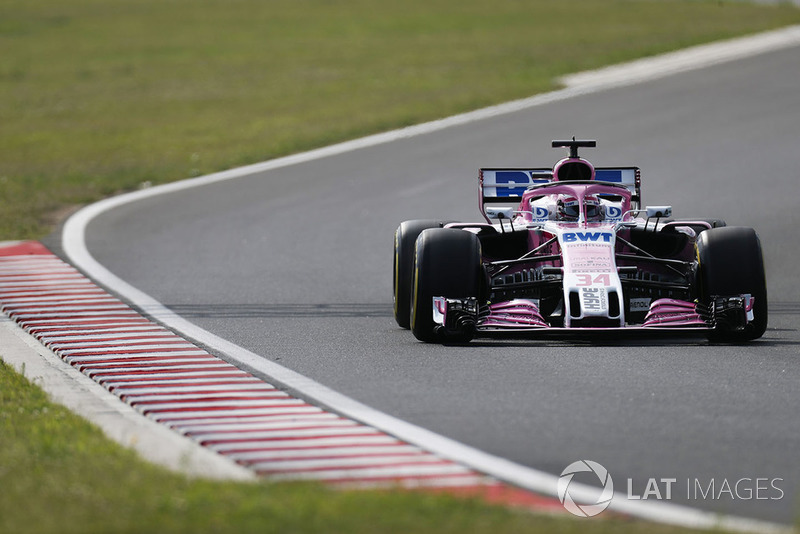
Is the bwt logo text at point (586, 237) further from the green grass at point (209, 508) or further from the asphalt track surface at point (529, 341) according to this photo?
the green grass at point (209, 508)

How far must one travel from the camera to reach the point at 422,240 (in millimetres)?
11055

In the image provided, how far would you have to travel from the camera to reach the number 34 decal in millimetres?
10758

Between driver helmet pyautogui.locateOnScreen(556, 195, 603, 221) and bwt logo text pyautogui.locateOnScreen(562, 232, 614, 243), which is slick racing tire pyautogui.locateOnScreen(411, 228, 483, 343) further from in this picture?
driver helmet pyautogui.locateOnScreen(556, 195, 603, 221)

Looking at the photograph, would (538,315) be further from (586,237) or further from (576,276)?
(586,237)

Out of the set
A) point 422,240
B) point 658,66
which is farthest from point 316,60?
point 422,240

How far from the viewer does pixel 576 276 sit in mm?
10859

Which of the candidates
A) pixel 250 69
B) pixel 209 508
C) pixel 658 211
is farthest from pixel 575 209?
pixel 250 69

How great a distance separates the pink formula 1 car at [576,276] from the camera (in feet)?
35.3

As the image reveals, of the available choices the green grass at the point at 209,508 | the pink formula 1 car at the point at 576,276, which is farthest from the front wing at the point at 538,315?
the green grass at the point at 209,508

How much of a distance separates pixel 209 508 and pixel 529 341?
220 inches

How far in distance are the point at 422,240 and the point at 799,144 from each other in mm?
14797

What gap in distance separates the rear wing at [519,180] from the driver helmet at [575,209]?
3.95 feet

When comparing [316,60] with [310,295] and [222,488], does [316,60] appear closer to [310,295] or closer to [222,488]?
[310,295]

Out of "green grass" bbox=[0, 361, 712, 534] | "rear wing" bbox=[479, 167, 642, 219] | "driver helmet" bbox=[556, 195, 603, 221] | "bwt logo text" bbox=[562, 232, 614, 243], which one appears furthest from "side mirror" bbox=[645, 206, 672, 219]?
"green grass" bbox=[0, 361, 712, 534]
